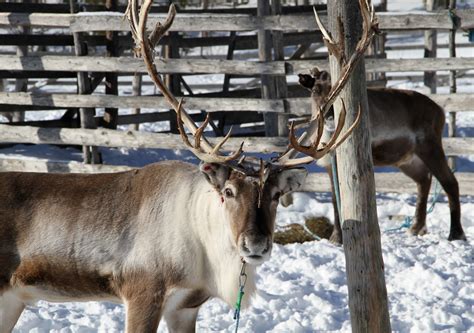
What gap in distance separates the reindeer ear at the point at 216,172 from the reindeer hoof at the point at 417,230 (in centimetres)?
388

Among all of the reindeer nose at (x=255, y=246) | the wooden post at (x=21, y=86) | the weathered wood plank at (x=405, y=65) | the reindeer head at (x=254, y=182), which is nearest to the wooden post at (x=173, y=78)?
the wooden post at (x=21, y=86)

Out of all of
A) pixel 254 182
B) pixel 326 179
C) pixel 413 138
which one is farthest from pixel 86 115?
pixel 254 182

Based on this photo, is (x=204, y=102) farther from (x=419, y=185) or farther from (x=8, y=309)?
(x=8, y=309)

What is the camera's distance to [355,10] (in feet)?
14.9

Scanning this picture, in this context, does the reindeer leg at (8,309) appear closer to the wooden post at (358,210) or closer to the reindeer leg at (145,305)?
the reindeer leg at (145,305)

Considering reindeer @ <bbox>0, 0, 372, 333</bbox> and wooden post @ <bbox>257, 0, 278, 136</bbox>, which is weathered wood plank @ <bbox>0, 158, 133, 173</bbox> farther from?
reindeer @ <bbox>0, 0, 372, 333</bbox>

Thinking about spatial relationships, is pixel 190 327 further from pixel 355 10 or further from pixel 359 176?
pixel 355 10

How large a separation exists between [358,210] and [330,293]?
6.02ft

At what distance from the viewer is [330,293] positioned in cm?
620

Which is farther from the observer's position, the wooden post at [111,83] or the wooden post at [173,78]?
the wooden post at [173,78]

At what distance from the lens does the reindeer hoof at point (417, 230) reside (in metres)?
7.91

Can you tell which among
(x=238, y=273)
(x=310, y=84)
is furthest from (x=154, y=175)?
(x=310, y=84)

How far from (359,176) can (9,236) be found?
184 cm

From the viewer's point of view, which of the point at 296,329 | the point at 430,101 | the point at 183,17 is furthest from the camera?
the point at 183,17
